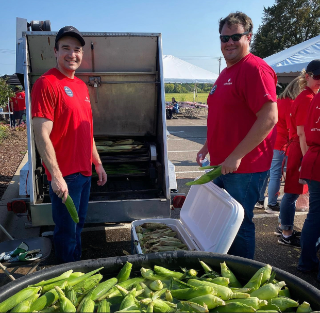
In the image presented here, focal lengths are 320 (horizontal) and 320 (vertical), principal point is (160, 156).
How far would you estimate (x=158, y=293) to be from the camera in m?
1.47

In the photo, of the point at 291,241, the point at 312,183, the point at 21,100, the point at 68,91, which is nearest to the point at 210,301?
the point at 68,91

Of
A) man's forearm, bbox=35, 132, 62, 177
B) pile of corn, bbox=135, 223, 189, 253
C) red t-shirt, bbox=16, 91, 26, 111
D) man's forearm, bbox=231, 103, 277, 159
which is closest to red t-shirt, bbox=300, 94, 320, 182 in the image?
man's forearm, bbox=231, 103, 277, 159

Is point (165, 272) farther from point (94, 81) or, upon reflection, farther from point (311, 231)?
point (94, 81)

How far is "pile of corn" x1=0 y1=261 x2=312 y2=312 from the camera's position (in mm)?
1354

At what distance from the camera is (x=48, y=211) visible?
11.9ft

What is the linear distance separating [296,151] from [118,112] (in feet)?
8.49

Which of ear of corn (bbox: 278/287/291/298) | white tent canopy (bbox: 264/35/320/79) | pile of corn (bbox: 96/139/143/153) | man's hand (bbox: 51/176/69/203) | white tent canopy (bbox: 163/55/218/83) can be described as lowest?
ear of corn (bbox: 278/287/291/298)

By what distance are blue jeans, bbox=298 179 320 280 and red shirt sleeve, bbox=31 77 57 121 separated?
2.66m

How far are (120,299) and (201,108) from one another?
1340 inches

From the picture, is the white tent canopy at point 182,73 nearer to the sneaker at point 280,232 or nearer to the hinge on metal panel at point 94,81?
the hinge on metal panel at point 94,81

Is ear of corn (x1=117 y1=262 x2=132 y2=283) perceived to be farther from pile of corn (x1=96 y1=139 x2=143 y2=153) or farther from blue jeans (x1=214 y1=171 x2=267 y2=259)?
pile of corn (x1=96 y1=139 x2=143 y2=153)

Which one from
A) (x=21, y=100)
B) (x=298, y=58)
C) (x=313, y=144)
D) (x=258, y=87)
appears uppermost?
(x=298, y=58)

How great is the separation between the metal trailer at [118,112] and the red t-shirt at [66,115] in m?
0.94

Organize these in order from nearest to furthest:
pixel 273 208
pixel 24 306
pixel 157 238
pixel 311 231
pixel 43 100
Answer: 1. pixel 24 306
2. pixel 43 100
3. pixel 157 238
4. pixel 311 231
5. pixel 273 208
